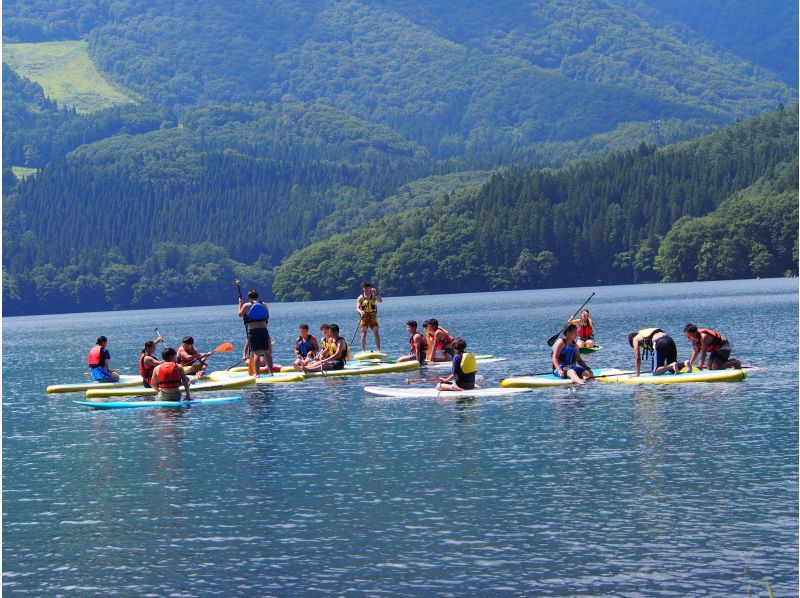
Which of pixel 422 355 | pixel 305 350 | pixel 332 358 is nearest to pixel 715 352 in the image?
pixel 422 355

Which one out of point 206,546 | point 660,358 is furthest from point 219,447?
point 660,358

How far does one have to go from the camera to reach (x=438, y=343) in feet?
166

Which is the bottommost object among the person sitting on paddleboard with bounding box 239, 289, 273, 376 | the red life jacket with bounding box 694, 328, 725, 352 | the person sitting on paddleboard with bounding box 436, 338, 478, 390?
the person sitting on paddleboard with bounding box 436, 338, 478, 390

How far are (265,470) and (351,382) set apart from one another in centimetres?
1978

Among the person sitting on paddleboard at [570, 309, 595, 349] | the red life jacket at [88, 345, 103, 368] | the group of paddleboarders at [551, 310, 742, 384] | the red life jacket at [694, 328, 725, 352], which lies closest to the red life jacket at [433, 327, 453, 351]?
the person sitting on paddleboard at [570, 309, 595, 349]

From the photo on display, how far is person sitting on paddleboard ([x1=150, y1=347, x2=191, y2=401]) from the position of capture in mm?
40125

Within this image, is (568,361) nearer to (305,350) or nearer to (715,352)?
(715,352)

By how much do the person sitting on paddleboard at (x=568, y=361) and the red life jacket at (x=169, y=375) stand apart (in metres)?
11.9

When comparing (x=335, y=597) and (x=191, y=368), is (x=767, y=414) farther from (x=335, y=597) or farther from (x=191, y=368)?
(x=191, y=368)

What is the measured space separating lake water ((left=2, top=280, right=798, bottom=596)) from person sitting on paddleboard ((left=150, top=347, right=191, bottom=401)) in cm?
74

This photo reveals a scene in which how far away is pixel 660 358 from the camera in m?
41.0

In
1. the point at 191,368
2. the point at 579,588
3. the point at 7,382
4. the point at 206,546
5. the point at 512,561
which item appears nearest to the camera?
the point at 579,588

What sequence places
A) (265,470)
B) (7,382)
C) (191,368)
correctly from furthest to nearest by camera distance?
(7,382), (191,368), (265,470)

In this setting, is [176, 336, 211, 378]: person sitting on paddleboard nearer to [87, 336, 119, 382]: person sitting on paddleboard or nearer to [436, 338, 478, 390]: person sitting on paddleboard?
[87, 336, 119, 382]: person sitting on paddleboard
